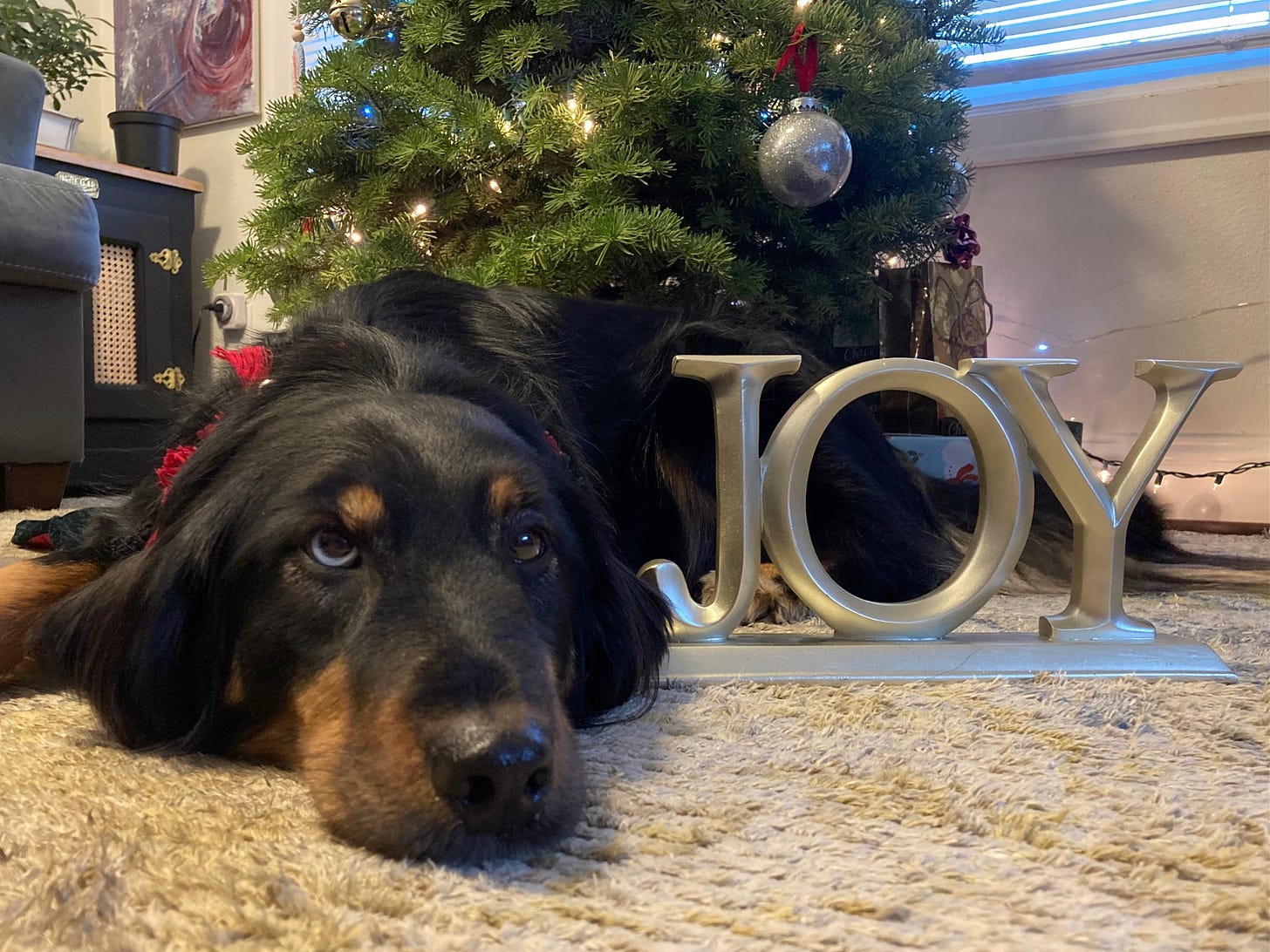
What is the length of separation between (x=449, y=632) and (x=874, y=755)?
1.70ft

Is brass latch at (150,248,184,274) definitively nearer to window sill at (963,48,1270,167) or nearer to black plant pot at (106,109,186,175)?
black plant pot at (106,109,186,175)

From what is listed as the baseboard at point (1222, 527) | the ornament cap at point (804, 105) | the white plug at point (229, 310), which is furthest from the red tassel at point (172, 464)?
the white plug at point (229, 310)

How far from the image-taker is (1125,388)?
3988 millimetres

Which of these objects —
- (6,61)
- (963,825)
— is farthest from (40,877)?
(6,61)

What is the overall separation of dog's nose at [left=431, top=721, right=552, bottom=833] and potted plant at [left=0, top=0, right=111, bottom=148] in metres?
5.01

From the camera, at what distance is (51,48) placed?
475 cm

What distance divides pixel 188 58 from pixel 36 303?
2727 mm

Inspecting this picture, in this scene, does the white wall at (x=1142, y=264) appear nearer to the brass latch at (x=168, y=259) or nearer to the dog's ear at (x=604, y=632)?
the dog's ear at (x=604, y=632)

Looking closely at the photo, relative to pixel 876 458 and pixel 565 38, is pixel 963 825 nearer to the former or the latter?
pixel 876 458

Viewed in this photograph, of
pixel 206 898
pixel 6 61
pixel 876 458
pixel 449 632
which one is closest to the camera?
pixel 206 898

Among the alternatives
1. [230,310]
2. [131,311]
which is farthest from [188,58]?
[131,311]

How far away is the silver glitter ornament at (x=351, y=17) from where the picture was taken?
3179mm

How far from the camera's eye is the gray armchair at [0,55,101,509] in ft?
11.3

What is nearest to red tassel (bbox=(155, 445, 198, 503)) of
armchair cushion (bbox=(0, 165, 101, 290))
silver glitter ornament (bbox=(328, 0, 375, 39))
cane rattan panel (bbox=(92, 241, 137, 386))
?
silver glitter ornament (bbox=(328, 0, 375, 39))
